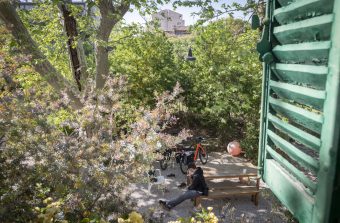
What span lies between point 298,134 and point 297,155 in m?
0.08

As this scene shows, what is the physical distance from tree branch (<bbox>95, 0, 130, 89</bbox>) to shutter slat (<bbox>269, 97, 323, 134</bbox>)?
240 inches

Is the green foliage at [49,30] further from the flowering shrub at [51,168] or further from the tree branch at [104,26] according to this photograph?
the flowering shrub at [51,168]

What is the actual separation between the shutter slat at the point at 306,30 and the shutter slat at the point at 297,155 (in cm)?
39

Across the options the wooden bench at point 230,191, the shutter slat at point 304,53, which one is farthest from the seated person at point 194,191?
the shutter slat at point 304,53

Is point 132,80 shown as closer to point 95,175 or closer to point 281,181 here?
point 95,175

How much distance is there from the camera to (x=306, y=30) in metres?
0.99

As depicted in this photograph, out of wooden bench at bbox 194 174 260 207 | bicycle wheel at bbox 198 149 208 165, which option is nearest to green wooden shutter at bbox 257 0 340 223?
wooden bench at bbox 194 174 260 207

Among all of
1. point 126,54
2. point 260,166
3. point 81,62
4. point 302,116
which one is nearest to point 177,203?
point 81,62

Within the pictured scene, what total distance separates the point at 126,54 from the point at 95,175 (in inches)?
376

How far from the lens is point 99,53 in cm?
816

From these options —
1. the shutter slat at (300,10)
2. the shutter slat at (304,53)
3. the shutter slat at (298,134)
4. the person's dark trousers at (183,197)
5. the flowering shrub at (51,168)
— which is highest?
the shutter slat at (300,10)

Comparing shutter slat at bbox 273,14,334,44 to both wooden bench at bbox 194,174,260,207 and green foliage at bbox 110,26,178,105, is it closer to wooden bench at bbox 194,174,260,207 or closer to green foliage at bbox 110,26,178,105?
wooden bench at bbox 194,174,260,207

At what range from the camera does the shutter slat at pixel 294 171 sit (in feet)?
3.08

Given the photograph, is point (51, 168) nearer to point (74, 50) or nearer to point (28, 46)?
point (28, 46)
